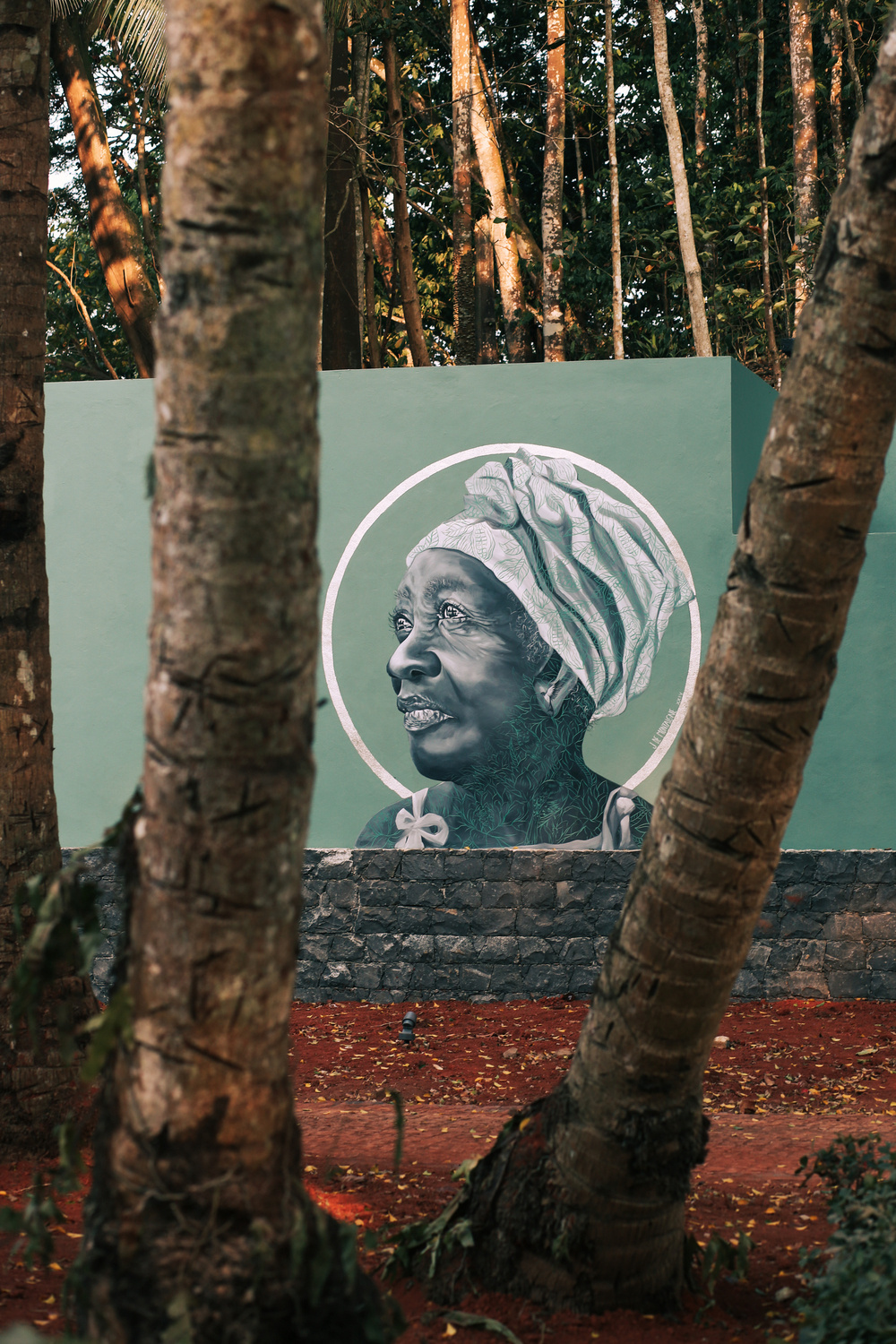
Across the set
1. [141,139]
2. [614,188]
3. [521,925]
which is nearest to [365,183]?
[614,188]

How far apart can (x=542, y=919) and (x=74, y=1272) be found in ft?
17.7

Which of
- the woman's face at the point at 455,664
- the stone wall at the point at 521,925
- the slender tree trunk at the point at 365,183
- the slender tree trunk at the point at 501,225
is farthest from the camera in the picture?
the slender tree trunk at the point at 501,225

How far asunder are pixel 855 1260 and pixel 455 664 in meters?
4.94

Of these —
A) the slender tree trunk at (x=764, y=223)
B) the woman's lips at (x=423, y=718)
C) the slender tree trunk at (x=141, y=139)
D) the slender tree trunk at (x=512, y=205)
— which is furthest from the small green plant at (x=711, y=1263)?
the slender tree trunk at (x=141, y=139)

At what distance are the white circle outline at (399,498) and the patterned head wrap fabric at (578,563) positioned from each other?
6cm

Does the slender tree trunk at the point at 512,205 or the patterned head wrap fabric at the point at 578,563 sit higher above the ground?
the slender tree trunk at the point at 512,205

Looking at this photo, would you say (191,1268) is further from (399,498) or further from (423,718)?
(399,498)

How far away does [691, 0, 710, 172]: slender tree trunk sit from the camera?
13172mm

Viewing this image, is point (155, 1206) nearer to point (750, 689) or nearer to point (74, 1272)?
point (74, 1272)

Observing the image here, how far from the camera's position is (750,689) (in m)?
2.57

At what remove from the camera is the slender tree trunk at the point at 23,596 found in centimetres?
389

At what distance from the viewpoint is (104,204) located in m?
11.7

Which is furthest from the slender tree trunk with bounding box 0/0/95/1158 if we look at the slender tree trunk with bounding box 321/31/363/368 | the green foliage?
the slender tree trunk with bounding box 321/31/363/368

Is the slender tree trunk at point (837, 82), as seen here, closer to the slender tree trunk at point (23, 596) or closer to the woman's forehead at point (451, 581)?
the woman's forehead at point (451, 581)
